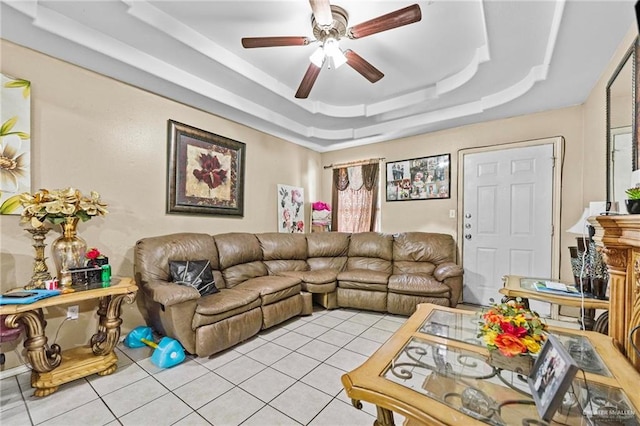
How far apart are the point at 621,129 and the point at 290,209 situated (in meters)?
3.82

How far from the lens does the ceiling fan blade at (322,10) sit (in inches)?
61.9

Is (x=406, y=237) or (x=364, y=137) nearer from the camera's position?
(x=406, y=237)

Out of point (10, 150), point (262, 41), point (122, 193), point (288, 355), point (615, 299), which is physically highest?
point (262, 41)

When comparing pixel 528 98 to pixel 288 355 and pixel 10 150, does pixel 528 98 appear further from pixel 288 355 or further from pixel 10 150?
pixel 10 150

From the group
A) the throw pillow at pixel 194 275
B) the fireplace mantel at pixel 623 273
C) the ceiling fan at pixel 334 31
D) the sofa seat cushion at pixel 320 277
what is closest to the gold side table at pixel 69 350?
the throw pillow at pixel 194 275

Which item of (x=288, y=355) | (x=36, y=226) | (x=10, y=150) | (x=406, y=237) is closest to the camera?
(x=36, y=226)

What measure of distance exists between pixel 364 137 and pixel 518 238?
2594mm

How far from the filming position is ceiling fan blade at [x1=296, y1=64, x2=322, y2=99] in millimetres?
2162

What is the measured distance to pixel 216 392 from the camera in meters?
1.82

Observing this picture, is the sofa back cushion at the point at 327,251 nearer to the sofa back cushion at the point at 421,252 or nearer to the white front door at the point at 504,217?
the sofa back cushion at the point at 421,252

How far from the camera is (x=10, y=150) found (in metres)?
2.02

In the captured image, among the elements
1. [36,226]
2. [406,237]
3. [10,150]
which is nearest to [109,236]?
[36,226]

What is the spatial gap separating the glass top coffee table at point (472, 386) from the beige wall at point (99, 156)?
266 cm

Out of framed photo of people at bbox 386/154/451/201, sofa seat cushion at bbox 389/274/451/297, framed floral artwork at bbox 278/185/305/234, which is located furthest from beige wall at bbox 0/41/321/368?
framed photo of people at bbox 386/154/451/201
